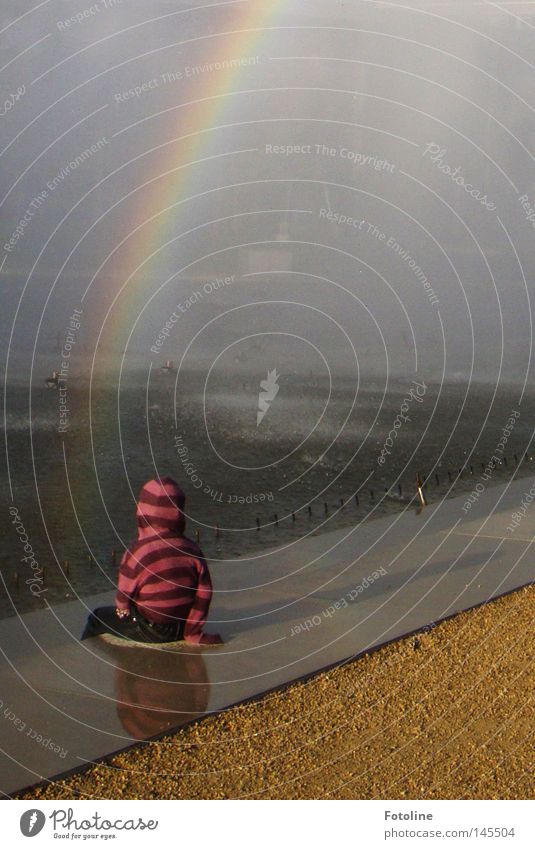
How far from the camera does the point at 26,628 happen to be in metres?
5.22

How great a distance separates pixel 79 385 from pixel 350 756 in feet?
88.1

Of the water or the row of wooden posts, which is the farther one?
the water

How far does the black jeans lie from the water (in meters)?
1.19

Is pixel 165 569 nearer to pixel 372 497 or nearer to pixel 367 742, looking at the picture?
pixel 367 742

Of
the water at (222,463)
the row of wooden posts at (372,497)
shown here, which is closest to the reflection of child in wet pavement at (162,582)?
the water at (222,463)

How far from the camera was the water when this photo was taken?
28.1 feet

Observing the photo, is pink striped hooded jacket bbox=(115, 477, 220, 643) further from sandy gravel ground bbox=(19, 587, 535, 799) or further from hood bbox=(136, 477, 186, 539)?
sandy gravel ground bbox=(19, 587, 535, 799)

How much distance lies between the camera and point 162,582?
196 inches

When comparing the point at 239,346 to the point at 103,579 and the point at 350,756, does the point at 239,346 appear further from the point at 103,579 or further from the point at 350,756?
the point at 350,756

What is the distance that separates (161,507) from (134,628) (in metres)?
0.67

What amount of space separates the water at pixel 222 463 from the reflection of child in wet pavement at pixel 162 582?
135 centimetres

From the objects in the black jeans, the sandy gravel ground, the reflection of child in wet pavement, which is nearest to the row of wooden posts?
the black jeans

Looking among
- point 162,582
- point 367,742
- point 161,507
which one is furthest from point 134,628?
point 367,742

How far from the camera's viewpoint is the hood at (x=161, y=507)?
4934mm
